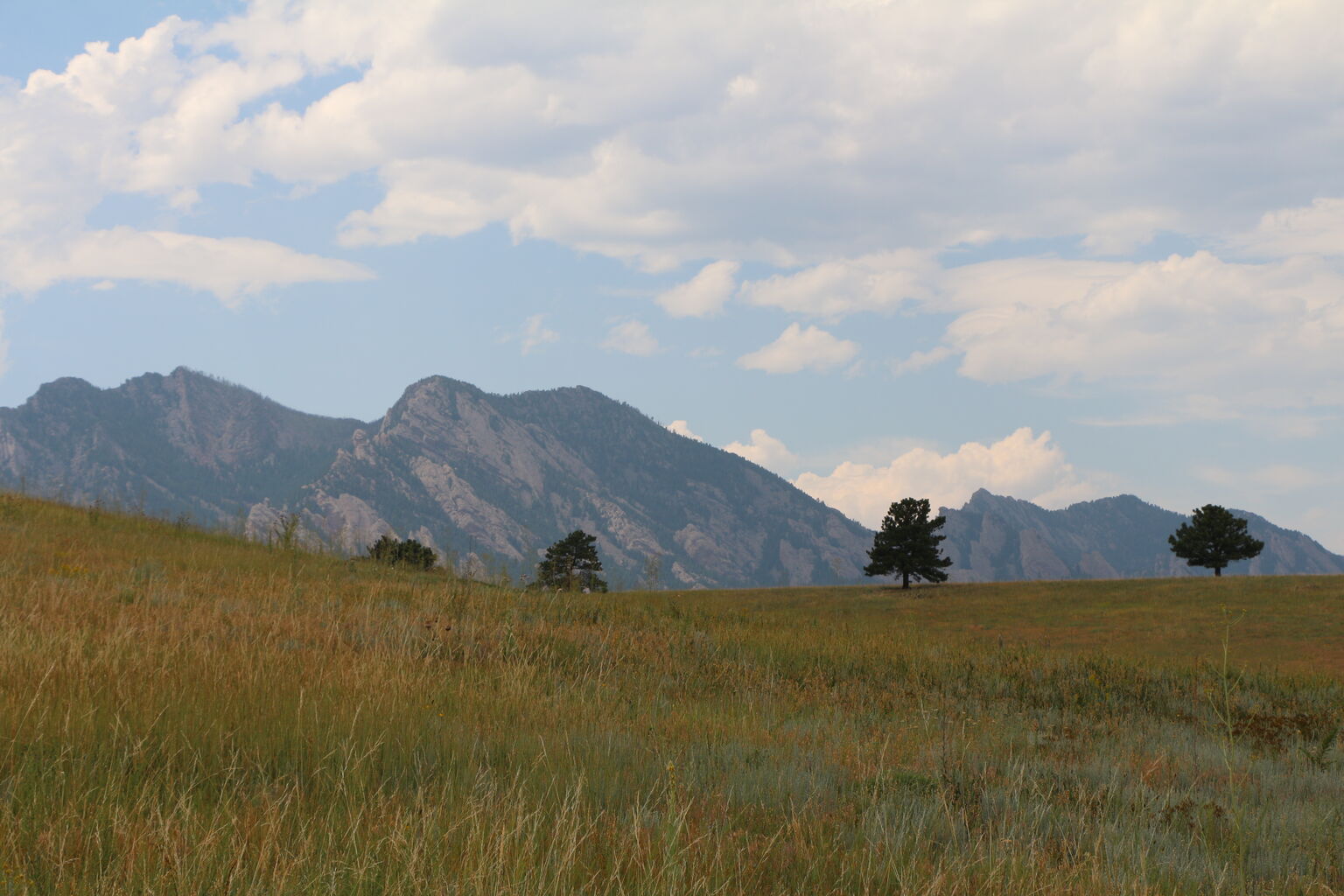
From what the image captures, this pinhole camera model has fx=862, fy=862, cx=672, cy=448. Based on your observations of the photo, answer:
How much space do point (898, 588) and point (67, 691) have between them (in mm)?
63177

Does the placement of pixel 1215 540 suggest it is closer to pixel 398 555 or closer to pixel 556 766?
pixel 398 555

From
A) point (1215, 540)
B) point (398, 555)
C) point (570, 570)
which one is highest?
point (1215, 540)

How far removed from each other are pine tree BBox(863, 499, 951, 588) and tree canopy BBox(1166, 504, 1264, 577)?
1607cm

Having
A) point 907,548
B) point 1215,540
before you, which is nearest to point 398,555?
point 907,548

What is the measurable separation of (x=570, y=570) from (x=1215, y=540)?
5926 centimetres

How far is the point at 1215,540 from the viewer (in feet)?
203

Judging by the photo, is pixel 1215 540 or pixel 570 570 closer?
pixel 570 570

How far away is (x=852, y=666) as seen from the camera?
551 inches

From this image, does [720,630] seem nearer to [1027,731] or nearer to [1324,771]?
[1027,731]

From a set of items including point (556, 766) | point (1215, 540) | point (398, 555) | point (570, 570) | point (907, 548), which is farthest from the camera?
point (907, 548)

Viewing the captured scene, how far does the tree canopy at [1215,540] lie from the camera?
61500 mm

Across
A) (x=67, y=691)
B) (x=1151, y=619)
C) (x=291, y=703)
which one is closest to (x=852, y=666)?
(x=291, y=703)

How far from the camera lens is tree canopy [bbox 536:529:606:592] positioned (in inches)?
722

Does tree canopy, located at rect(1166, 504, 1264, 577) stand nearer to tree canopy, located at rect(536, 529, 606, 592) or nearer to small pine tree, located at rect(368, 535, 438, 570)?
tree canopy, located at rect(536, 529, 606, 592)
